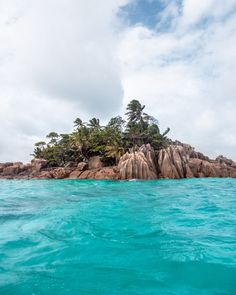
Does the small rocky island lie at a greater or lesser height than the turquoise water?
greater

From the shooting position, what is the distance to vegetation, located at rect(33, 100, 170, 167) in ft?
186

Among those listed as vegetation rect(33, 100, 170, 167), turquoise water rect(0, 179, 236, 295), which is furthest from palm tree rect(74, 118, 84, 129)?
turquoise water rect(0, 179, 236, 295)

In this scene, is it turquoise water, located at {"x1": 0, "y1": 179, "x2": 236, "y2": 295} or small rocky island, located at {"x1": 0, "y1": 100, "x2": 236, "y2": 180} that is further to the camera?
small rocky island, located at {"x1": 0, "y1": 100, "x2": 236, "y2": 180}

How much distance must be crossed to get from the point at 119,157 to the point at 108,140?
222 inches

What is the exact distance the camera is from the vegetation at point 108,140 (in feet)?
186

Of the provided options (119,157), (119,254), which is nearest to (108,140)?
(119,157)

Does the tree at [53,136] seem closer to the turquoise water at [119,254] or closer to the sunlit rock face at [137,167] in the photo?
the sunlit rock face at [137,167]

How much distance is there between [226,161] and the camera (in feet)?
194

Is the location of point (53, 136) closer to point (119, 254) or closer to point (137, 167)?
point (137, 167)

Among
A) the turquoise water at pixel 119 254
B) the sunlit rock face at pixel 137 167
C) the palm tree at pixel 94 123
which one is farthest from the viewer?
the palm tree at pixel 94 123

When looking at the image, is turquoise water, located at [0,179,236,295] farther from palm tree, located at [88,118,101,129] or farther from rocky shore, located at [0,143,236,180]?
palm tree, located at [88,118,101,129]

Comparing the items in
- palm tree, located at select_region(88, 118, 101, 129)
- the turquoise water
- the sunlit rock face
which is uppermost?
palm tree, located at select_region(88, 118, 101, 129)

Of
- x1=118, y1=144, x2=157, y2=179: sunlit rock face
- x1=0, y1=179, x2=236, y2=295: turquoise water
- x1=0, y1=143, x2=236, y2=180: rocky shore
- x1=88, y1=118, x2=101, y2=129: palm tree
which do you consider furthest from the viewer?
x1=88, y1=118, x2=101, y2=129: palm tree

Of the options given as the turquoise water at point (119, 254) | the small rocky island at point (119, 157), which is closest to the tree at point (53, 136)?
the small rocky island at point (119, 157)
